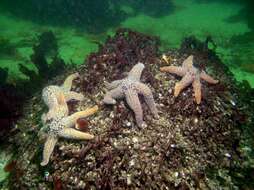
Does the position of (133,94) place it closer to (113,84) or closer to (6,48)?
(113,84)

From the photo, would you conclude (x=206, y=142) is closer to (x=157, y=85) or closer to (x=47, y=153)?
(x=157, y=85)

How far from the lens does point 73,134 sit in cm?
500

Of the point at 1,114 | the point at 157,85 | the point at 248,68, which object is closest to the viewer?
the point at 157,85

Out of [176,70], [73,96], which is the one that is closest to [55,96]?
[73,96]

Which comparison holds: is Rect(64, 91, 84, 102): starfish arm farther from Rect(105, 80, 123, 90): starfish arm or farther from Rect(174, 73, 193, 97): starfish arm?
Rect(174, 73, 193, 97): starfish arm

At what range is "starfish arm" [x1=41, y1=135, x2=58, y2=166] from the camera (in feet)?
16.2

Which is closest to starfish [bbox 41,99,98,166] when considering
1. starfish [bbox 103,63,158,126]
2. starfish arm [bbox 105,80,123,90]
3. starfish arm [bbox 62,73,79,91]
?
starfish [bbox 103,63,158,126]

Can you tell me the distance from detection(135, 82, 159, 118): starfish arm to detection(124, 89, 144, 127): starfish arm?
15 centimetres

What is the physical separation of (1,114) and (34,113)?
122 cm

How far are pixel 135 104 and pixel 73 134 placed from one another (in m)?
1.40

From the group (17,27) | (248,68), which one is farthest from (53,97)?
(17,27)

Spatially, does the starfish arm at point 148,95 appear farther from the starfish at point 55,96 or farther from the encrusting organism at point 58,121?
the starfish at point 55,96

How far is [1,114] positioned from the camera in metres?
7.12

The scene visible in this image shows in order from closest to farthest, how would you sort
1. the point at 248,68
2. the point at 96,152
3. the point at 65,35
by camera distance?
1. the point at 96,152
2. the point at 248,68
3. the point at 65,35
